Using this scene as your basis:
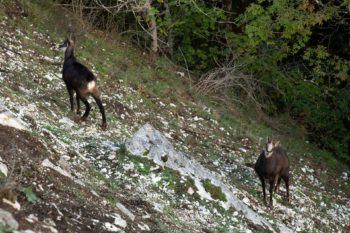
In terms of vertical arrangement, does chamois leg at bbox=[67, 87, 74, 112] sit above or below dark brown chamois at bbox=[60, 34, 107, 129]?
below

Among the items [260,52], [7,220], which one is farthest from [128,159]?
[260,52]

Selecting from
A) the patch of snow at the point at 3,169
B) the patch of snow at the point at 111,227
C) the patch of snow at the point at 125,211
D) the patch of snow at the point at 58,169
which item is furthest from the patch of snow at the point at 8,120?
the patch of snow at the point at 111,227

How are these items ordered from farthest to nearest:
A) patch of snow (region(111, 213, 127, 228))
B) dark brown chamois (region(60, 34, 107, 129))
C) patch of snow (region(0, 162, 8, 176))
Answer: dark brown chamois (region(60, 34, 107, 129)) → patch of snow (region(111, 213, 127, 228)) → patch of snow (region(0, 162, 8, 176))

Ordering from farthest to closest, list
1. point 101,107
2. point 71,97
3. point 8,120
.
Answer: point 71,97
point 101,107
point 8,120

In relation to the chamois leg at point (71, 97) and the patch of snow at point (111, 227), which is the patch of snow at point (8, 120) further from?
the chamois leg at point (71, 97)

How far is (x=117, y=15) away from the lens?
52.1 ft

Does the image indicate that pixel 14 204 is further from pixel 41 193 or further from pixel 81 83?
pixel 81 83

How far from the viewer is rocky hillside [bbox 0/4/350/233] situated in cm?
595

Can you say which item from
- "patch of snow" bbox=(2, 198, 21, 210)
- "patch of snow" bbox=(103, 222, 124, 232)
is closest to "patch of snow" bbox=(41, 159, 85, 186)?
"patch of snow" bbox=(103, 222, 124, 232)

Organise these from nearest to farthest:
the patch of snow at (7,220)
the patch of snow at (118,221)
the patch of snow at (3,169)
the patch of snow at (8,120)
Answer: the patch of snow at (7,220) → the patch of snow at (3,169) → the patch of snow at (118,221) → the patch of snow at (8,120)

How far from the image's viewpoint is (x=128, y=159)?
8.16 meters

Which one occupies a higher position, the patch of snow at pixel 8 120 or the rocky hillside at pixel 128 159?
the patch of snow at pixel 8 120

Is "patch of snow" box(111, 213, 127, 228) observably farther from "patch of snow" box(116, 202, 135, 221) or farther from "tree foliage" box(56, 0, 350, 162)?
"tree foliage" box(56, 0, 350, 162)

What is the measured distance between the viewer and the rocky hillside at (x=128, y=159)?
5.95 metres
